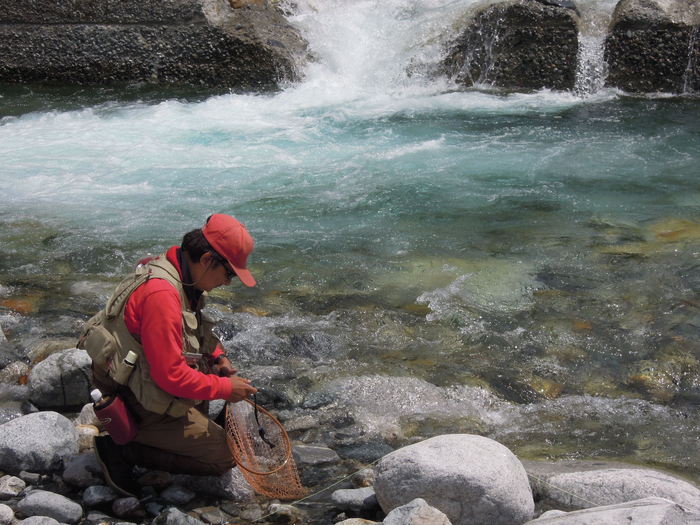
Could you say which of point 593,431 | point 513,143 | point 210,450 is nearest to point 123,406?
point 210,450

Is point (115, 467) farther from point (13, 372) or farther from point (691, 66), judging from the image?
point (691, 66)

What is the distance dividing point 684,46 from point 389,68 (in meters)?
5.12

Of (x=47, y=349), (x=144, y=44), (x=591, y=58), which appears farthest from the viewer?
(x=144, y=44)

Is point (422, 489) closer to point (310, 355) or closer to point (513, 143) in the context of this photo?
point (310, 355)

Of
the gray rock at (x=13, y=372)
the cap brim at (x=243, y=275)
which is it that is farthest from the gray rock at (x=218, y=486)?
the gray rock at (x=13, y=372)

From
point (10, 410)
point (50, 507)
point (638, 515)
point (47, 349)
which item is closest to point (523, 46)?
point (47, 349)

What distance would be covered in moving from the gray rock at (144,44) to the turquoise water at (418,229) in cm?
53

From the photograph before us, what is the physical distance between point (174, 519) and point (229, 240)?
132 centimetres

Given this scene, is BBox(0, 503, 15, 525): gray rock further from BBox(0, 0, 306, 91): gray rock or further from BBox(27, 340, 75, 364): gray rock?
BBox(0, 0, 306, 91): gray rock

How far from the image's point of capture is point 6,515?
3.65 m

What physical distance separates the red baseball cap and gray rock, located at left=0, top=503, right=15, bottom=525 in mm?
1542

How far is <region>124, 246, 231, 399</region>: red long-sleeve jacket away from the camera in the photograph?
358 centimetres

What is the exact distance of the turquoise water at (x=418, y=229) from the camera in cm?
548

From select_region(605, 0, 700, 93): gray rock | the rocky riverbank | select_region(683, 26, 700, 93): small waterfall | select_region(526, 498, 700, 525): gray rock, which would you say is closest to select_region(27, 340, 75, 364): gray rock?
the rocky riverbank
